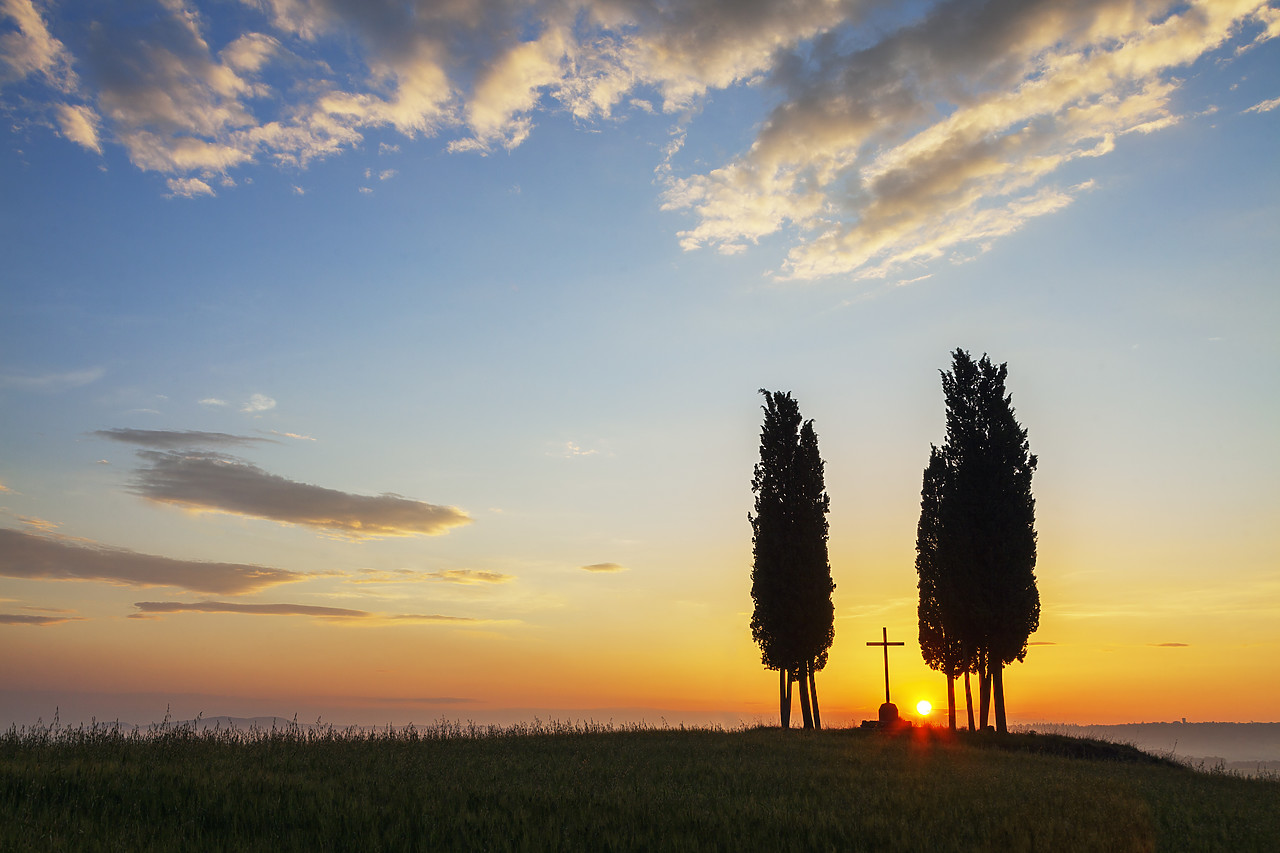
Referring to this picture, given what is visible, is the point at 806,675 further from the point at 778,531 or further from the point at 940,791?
the point at 940,791

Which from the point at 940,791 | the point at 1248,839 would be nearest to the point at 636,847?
the point at 940,791

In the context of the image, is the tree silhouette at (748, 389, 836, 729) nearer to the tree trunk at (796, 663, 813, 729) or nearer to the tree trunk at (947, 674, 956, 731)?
the tree trunk at (796, 663, 813, 729)

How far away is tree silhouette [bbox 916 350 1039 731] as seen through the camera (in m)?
31.6

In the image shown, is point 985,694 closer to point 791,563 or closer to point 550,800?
point 791,563

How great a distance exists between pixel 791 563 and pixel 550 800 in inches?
945

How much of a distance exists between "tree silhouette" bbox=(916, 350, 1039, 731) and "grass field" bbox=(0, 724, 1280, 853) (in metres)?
12.7

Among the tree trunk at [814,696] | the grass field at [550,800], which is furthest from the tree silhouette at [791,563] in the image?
the grass field at [550,800]

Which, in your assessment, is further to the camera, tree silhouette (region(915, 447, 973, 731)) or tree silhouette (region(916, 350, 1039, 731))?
tree silhouette (region(915, 447, 973, 731))

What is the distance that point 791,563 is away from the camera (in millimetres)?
34250

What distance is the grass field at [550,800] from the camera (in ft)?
31.6

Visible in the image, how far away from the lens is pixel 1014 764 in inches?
786

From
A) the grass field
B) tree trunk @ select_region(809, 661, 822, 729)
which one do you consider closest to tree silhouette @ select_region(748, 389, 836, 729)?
tree trunk @ select_region(809, 661, 822, 729)

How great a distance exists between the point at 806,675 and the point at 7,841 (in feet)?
97.8

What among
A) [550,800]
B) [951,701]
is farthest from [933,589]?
[550,800]
